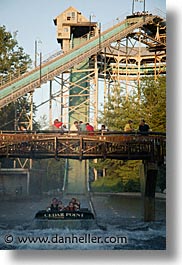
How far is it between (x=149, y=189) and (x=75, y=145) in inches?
30.9

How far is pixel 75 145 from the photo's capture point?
5078 mm

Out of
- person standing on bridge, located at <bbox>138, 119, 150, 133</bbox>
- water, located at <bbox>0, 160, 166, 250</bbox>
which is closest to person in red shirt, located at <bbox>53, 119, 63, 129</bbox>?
water, located at <bbox>0, 160, 166, 250</bbox>

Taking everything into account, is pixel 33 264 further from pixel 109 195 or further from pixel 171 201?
pixel 171 201

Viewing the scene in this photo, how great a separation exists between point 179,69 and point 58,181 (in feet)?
4.83

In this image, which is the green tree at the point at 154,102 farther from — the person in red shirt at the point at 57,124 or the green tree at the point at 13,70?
the green tree at the point at 13,70

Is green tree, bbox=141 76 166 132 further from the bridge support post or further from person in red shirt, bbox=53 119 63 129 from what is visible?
person in red shirt, bbox=53 119 63 129

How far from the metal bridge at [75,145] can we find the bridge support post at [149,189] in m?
0.08

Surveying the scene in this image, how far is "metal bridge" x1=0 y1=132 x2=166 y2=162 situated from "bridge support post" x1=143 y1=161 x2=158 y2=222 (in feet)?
0.27

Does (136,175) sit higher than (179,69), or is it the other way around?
(179,69)

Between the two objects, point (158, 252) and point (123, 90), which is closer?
point (158, 252)

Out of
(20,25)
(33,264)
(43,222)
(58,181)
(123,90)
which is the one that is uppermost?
(20,25)

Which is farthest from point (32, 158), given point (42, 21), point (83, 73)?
point (42, 21)

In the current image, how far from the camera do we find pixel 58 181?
16.5 ft

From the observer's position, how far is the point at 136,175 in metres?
5.19
